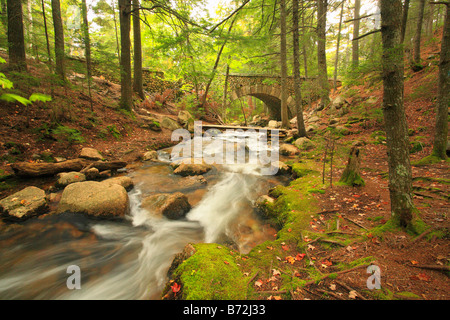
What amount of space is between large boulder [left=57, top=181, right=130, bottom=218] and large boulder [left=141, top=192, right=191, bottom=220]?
51 cm

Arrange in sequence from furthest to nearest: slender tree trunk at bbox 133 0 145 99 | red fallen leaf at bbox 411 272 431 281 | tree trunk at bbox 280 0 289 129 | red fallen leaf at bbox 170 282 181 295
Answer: slender tree trunk at bbox 133 0 145 99, tree trunk at bbox 280 0 289 129, red fallen leaf at bbox 170 282 181 295, red fallen leaf at bbox 411 272 431 281

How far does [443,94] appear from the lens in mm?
3945

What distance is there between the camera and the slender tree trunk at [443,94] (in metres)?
3.69

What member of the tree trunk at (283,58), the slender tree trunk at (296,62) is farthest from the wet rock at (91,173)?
the tree trunk at (283,58)

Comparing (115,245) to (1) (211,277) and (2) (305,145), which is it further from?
(2) (305,145)

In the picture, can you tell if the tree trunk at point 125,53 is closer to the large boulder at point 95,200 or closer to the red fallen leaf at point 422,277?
the large boulder at point 95,200

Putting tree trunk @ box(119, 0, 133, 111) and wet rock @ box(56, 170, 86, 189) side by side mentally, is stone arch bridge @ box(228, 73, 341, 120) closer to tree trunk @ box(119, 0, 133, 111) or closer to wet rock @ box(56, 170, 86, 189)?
tree trunk @ box(119, 0, 133, 111)

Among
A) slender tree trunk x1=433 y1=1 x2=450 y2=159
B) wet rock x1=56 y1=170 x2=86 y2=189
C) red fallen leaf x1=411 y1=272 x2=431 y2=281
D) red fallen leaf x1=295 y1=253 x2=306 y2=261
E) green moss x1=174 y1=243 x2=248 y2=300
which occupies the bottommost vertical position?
red fallen leaf x1=295 y1=253 x2=306 y2=261

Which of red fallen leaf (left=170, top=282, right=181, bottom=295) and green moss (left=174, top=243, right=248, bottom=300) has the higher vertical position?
green moss (left=174, top=243, right=248, bottom=300)

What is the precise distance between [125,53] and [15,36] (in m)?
3.65

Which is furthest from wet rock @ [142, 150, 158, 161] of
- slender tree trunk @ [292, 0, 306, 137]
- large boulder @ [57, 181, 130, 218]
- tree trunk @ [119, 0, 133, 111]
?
slender tree trunk @ [292, 0, 306, 137]

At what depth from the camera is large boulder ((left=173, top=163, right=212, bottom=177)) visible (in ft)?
21.3
